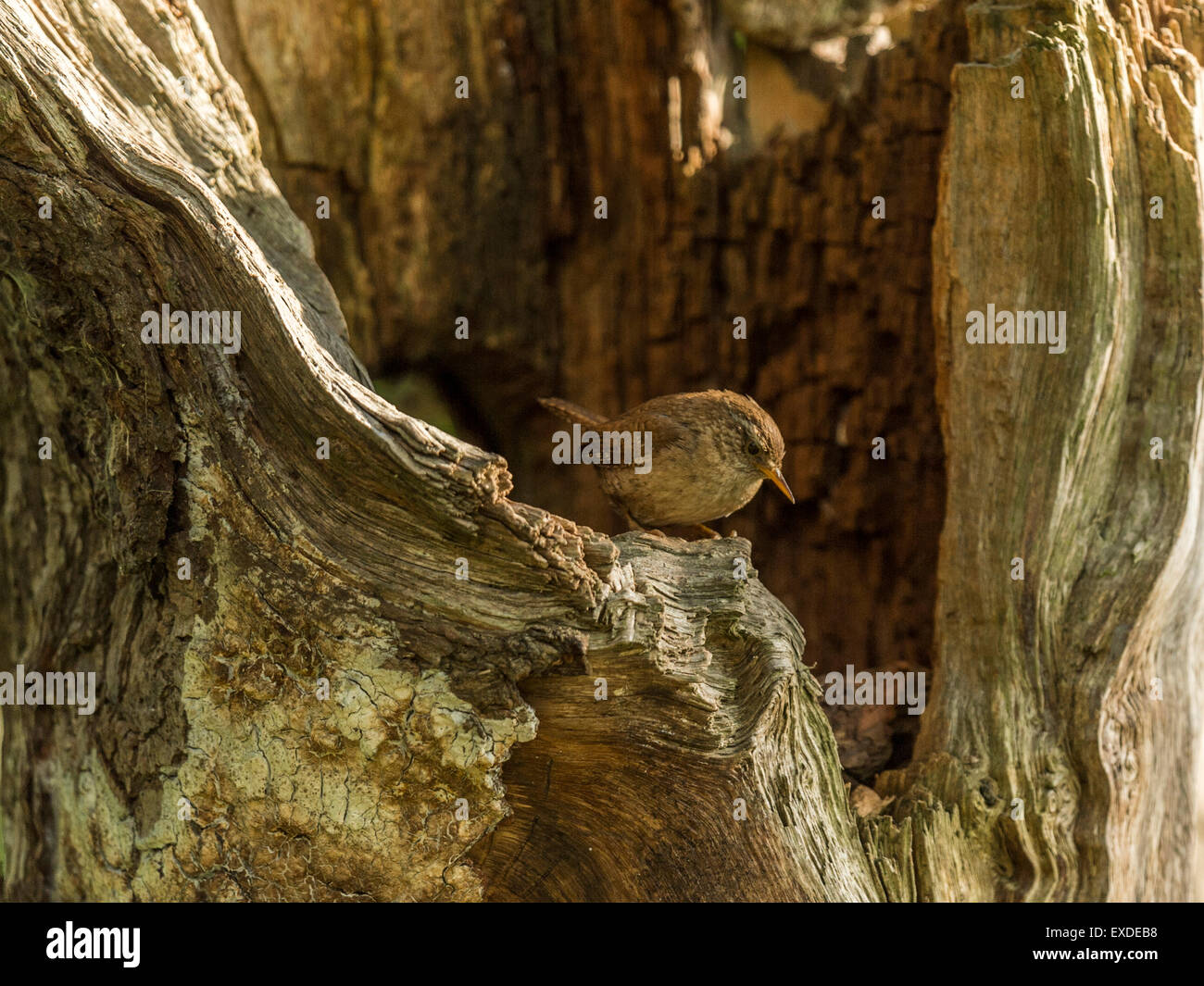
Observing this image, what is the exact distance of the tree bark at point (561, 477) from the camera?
3.20 m

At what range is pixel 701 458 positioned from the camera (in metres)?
4.09

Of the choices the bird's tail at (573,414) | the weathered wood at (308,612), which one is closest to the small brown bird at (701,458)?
the bird's tail at (573,414)

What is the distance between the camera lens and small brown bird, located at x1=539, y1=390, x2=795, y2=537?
4.09 metres

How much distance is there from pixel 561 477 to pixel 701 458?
240 centimetres

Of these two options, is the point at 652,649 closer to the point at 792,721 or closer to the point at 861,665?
the point at 792,721

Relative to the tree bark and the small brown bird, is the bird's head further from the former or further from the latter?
the tree bark

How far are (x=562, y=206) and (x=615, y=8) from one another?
104cm

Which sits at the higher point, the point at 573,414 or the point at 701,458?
the point at 573,414

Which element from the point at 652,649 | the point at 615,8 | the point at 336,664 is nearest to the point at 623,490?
the point at 652,649

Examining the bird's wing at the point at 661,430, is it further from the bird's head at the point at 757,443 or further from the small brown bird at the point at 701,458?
the bird's head at the point at 757,443

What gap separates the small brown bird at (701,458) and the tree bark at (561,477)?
53 centimetres

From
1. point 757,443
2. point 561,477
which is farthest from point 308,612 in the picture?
point 561,477

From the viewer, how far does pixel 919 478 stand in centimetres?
520

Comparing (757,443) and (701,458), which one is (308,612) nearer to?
(701,458)
